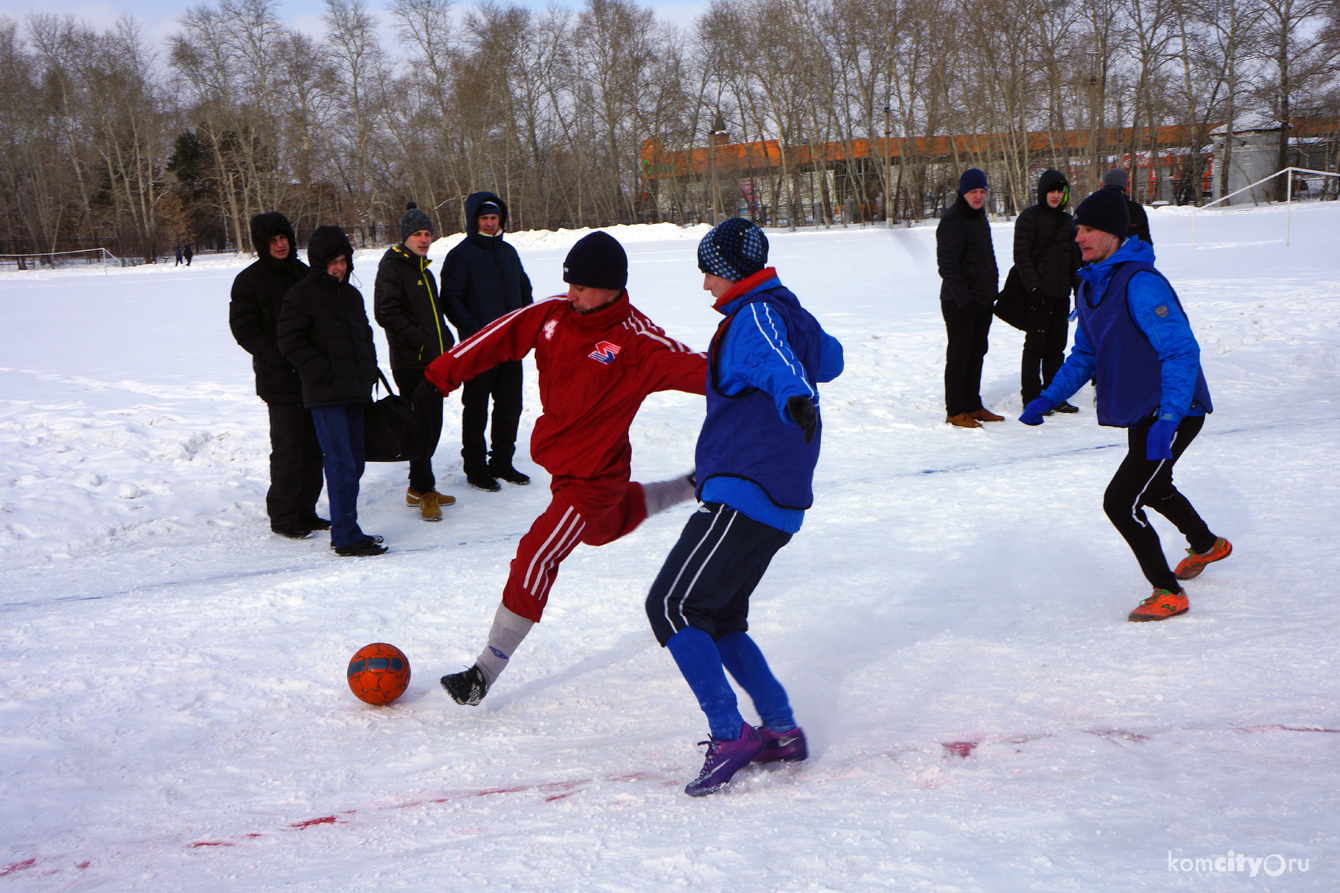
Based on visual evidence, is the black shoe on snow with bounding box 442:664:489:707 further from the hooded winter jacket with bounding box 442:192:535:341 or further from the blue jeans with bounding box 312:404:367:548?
the hooded winter jacket with bounding box 442:192:535:341

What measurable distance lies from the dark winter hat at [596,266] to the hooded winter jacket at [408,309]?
10.1 ft

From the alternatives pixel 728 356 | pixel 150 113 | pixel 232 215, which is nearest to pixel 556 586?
pixel 728 356

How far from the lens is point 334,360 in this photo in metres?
5.37

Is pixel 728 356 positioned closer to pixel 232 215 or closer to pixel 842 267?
pixel 842 267

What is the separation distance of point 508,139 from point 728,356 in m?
57.7

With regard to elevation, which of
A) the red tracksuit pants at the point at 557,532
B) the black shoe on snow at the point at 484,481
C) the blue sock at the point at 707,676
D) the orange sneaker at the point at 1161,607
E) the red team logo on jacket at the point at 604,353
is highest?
the red team logo on jacket at the point at 604,353

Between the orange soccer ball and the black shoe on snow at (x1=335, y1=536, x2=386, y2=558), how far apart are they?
198cm

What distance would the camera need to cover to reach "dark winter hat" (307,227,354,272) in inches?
208

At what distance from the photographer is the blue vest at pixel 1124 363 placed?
3812 millimetres

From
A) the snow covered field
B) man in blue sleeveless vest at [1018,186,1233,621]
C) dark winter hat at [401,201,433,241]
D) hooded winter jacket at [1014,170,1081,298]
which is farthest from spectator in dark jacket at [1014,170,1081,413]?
dark winter hat at [401,201,433,241]

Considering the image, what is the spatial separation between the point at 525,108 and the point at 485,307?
183 feet

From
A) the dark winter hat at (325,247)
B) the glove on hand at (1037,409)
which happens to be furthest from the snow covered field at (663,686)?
the dark winter hat at (325,247)

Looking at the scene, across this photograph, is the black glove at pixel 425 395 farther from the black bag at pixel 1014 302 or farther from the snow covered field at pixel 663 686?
the black bag at pixel 1014 302

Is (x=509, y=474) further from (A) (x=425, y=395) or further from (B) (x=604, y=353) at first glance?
(B) (x=604, y=353)
